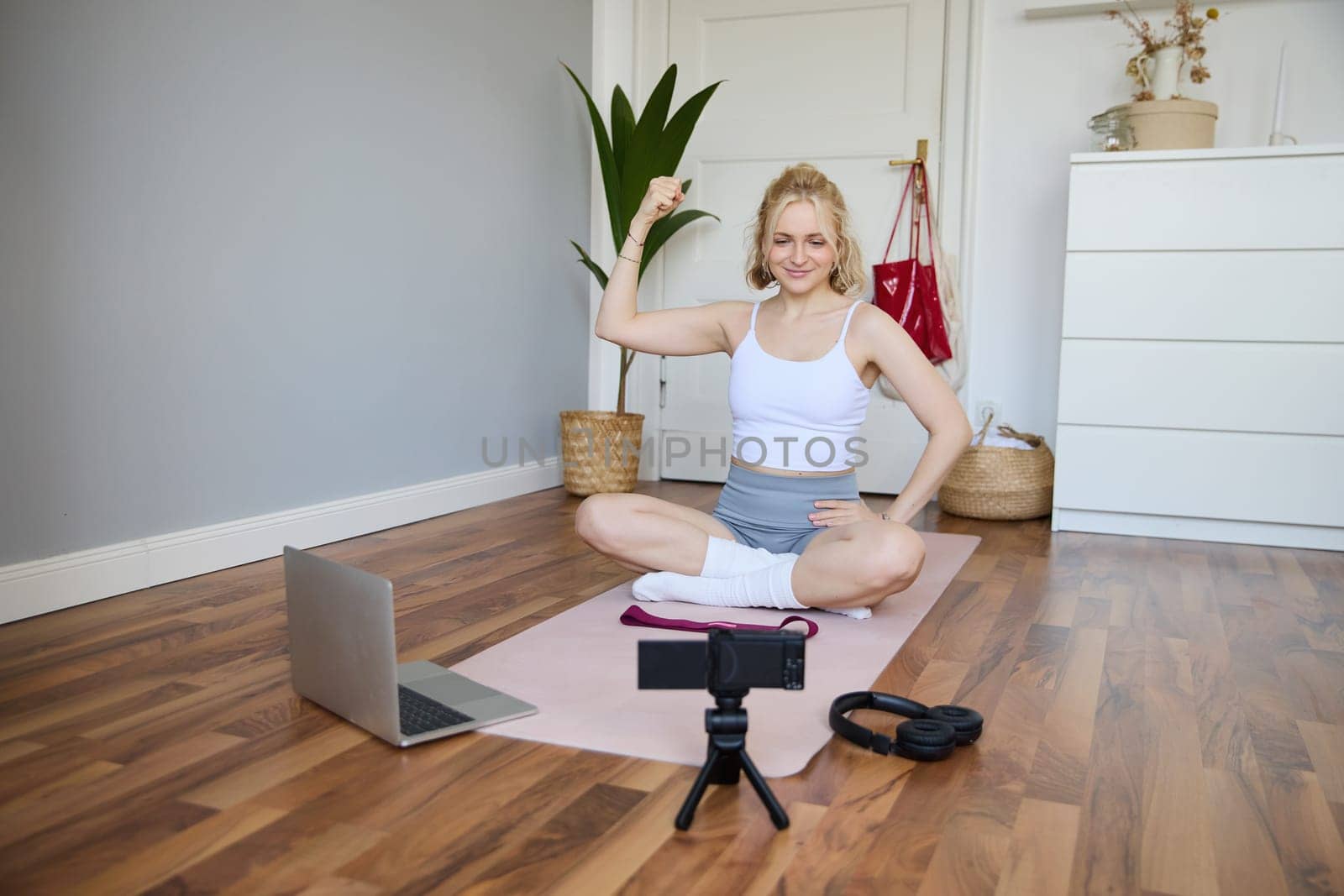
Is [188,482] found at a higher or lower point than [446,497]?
higher

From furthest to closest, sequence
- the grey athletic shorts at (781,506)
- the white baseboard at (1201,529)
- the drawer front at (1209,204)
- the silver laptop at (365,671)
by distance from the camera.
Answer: the white baseboard at (1201,529)
the drawer front at (1209,204)
the grey athletic shorts at (781,506)
the silver laptop at (365,671)

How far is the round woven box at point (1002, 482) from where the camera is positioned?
11.6 feet

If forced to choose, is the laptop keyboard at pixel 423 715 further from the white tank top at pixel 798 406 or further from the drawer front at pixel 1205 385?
the drawer front at pixel 1205 385

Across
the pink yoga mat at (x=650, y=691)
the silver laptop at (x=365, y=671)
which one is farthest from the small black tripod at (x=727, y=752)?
the silver laptop at (x=365, y=671)

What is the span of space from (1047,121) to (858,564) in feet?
7.90

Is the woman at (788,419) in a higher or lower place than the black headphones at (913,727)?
higher

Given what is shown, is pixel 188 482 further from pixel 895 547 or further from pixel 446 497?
pixel 895 547

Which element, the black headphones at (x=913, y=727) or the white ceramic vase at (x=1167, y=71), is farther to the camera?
the white ceramic vase at (x=1167, y=71)

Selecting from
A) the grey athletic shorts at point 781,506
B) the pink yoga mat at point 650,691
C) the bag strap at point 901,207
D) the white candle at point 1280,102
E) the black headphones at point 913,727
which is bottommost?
the pink yoga mat at point 650,691

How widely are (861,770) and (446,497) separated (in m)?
2.26

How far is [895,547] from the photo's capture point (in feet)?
6.60

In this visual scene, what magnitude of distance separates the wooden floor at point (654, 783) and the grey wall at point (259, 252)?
16.4 inches

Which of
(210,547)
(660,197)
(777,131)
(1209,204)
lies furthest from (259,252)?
(1209,204)

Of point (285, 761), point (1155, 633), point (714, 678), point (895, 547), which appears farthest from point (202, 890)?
point (1155, 633)
